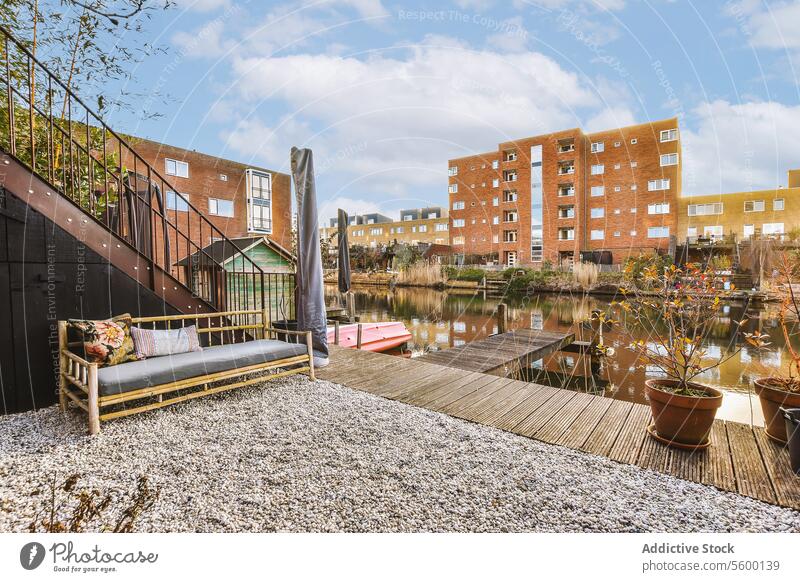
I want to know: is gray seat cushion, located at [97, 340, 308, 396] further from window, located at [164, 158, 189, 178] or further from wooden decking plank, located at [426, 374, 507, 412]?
window, located at [164, 158, 189, 178]

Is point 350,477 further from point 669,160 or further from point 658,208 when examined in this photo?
point 669,160

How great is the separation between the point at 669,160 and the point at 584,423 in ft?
105

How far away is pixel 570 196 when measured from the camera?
3106 centimetres

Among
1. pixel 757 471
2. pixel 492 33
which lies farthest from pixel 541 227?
pixel 757 471

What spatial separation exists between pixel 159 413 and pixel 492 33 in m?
5.59

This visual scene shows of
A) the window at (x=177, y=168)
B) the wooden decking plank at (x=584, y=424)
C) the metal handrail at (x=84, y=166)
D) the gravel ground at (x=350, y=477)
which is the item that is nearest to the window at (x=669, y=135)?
the wooden decking plank at (x=584, y=424)

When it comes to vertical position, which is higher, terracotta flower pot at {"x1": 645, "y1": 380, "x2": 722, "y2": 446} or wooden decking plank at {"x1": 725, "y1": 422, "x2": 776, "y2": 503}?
terracotta flower pot at {"x1": 645, "y1": 380, "x2": 722, "y2": 446}

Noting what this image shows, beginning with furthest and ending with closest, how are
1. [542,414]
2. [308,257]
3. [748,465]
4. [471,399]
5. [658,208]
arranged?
1. [658,208]
2. [308,257]
3. [471,399]
4. [542,414]
5. [748,465]

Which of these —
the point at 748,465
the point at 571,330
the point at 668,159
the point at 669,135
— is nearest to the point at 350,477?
the point at 748,465

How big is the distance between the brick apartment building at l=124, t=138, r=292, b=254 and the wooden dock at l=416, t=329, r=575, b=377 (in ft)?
50.5

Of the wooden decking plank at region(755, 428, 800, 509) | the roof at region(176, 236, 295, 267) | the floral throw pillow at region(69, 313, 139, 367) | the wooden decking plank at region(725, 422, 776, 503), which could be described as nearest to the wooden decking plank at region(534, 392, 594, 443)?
the wooden decking plank at region(725, 422, 776, 503)

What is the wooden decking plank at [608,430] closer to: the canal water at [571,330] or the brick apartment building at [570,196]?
the canal water at [571,330]

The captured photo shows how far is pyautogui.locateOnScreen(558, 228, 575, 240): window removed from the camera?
31014mm

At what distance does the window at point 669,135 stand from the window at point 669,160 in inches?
46.5
